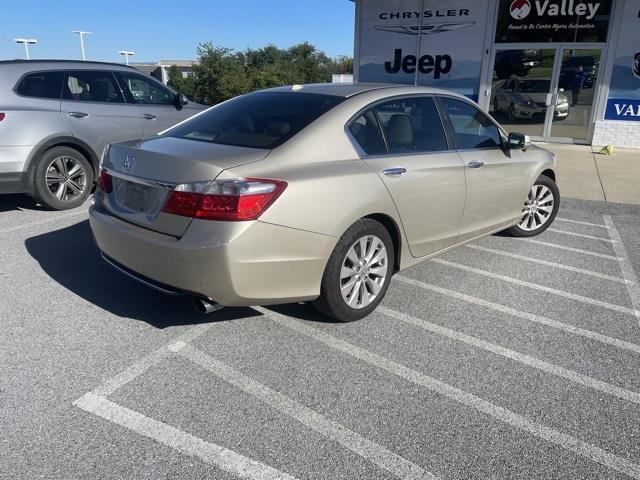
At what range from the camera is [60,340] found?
3.28 meters

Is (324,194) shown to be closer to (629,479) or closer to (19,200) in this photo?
(629,479)

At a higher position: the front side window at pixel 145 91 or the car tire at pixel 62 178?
the front side window at pixel 145 91

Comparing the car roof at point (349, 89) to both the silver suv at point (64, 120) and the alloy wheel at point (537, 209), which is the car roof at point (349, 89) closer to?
the alloy wheel at point (537, 209)

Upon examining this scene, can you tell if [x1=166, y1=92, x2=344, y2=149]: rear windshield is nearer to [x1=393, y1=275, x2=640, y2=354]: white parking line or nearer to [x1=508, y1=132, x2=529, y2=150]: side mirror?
[x1=393, y1=275, x2=640, y2=354]: white parking line

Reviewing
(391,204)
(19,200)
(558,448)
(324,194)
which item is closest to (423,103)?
(391,204)

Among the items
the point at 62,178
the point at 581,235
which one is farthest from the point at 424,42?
the point at 62,178

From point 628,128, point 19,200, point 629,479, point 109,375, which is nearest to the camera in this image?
point 629,479

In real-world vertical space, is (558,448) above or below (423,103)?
below

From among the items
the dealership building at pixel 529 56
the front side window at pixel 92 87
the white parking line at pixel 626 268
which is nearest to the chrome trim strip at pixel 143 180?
the white parking line at pixel 626 268

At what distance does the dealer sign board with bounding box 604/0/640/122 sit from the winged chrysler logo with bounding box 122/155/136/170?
39.5 ft

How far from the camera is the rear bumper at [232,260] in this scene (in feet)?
9.34

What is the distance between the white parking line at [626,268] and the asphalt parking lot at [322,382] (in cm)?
3

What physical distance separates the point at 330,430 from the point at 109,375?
4.26 feet

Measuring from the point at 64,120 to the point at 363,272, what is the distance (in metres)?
4.52
